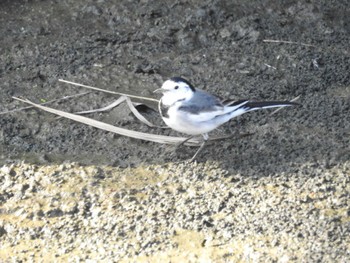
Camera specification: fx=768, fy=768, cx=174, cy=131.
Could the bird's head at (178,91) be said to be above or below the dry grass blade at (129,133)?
above

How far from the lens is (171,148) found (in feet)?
21.1

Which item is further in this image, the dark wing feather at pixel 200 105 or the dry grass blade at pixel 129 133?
the dry grass blade at pixel 129 133

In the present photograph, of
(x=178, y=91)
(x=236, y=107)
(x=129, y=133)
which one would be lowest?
(x=129, y=133)

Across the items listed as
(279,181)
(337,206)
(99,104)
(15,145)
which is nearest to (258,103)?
(279,181)

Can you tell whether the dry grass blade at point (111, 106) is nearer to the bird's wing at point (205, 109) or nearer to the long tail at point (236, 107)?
the bird's wing at point (205, 109)

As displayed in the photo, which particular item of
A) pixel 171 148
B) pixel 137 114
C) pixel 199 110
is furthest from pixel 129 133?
pixel 199 110

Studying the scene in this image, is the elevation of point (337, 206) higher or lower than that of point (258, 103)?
lower

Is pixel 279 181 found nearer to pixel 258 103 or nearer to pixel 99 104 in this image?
pixel 258 103

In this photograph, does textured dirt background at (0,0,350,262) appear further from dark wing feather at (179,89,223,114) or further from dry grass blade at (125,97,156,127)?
dark wing feather at (179,89,223,114)

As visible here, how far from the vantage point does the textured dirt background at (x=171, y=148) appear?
211 inches

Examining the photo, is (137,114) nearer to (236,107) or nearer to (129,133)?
(129,133)

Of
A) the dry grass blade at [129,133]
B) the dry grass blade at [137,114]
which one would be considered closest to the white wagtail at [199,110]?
the dry grass blade at [129,133]

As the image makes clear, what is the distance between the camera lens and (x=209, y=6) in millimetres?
8133

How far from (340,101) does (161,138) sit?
5.46 feet
